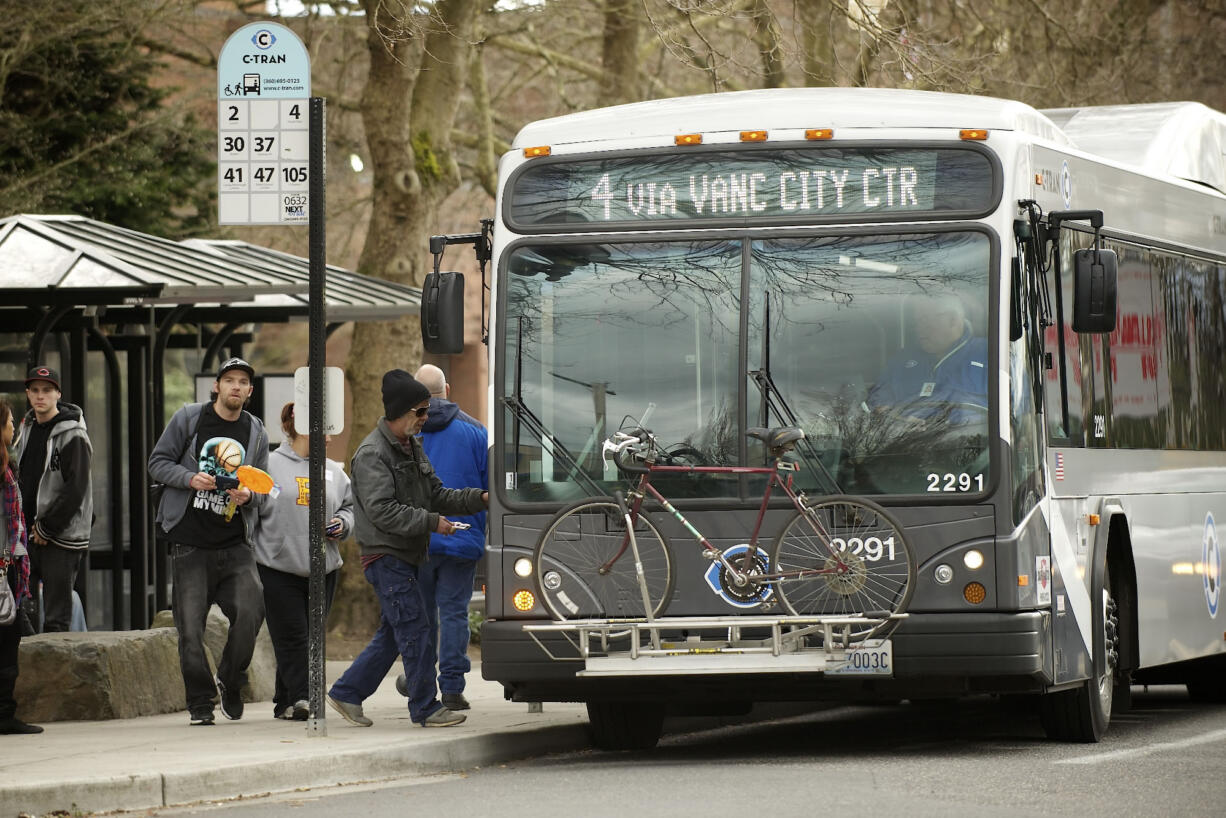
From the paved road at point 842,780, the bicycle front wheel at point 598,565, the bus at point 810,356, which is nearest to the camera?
the paved road at point 842,780

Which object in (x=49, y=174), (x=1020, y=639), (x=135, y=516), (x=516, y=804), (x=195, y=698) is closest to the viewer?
(x=516, y=804)

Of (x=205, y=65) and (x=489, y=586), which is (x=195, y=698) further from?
(x=205, y=65)

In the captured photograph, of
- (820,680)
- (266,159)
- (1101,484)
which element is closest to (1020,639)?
(820,680)

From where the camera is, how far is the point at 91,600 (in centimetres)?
1670

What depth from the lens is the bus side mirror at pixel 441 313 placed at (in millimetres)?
10297

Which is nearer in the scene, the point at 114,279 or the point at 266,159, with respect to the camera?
the point at 266,159

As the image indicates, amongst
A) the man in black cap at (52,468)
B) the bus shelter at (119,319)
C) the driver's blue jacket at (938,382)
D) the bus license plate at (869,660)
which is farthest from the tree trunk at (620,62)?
the bus license plate at (869,660)

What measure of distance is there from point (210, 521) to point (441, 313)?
207 centimetres

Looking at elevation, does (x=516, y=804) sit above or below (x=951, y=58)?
below

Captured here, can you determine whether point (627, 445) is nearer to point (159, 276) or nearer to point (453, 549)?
point (453, 549)

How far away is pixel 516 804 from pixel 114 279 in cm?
692

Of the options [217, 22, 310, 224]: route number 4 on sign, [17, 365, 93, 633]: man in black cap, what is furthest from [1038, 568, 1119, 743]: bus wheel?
[17, 365, 93, 633]: man in black cap

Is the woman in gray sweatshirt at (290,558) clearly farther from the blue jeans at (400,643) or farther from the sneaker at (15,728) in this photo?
the sneaker at (15,728)

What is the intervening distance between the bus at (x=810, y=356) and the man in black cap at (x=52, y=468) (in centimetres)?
343
